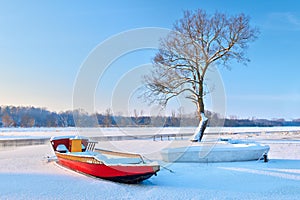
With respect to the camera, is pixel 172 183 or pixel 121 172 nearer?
pixel 121 172

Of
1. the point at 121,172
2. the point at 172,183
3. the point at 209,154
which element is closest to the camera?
the point at 121,172

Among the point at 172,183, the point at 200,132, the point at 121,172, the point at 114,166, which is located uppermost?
the point at 200,132

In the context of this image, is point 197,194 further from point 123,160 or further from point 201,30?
point 201,30

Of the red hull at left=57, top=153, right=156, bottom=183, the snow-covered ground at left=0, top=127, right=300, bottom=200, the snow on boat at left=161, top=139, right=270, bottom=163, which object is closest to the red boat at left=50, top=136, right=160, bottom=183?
the red hull at left=57, top=153, right=156, bottom=183

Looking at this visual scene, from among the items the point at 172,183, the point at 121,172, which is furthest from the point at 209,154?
the point at 121,172

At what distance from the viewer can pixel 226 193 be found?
21.5ft

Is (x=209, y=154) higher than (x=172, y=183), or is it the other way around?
(x=209, y=154)

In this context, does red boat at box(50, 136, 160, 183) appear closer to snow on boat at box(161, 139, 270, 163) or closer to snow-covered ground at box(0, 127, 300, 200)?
snow-covered ground at box(0, 127, 300, 200)

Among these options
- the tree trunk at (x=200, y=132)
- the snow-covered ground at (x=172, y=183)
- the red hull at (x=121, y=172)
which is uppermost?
the tree trunk at (x=200, y=132)

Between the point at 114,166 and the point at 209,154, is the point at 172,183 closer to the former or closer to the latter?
the point at 114,166

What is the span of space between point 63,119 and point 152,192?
70271 millimetres

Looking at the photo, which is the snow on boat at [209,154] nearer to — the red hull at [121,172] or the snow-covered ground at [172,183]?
the snow-covered ground at [172,183]

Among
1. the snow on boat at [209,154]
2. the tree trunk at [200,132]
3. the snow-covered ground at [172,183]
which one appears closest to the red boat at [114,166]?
the snow-covered ground at [172,183]

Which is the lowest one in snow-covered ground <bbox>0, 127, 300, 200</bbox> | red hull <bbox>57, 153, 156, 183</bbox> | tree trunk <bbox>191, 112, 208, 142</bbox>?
snow-covered ground <bbox>0, 127, 300, 200</bbox>
